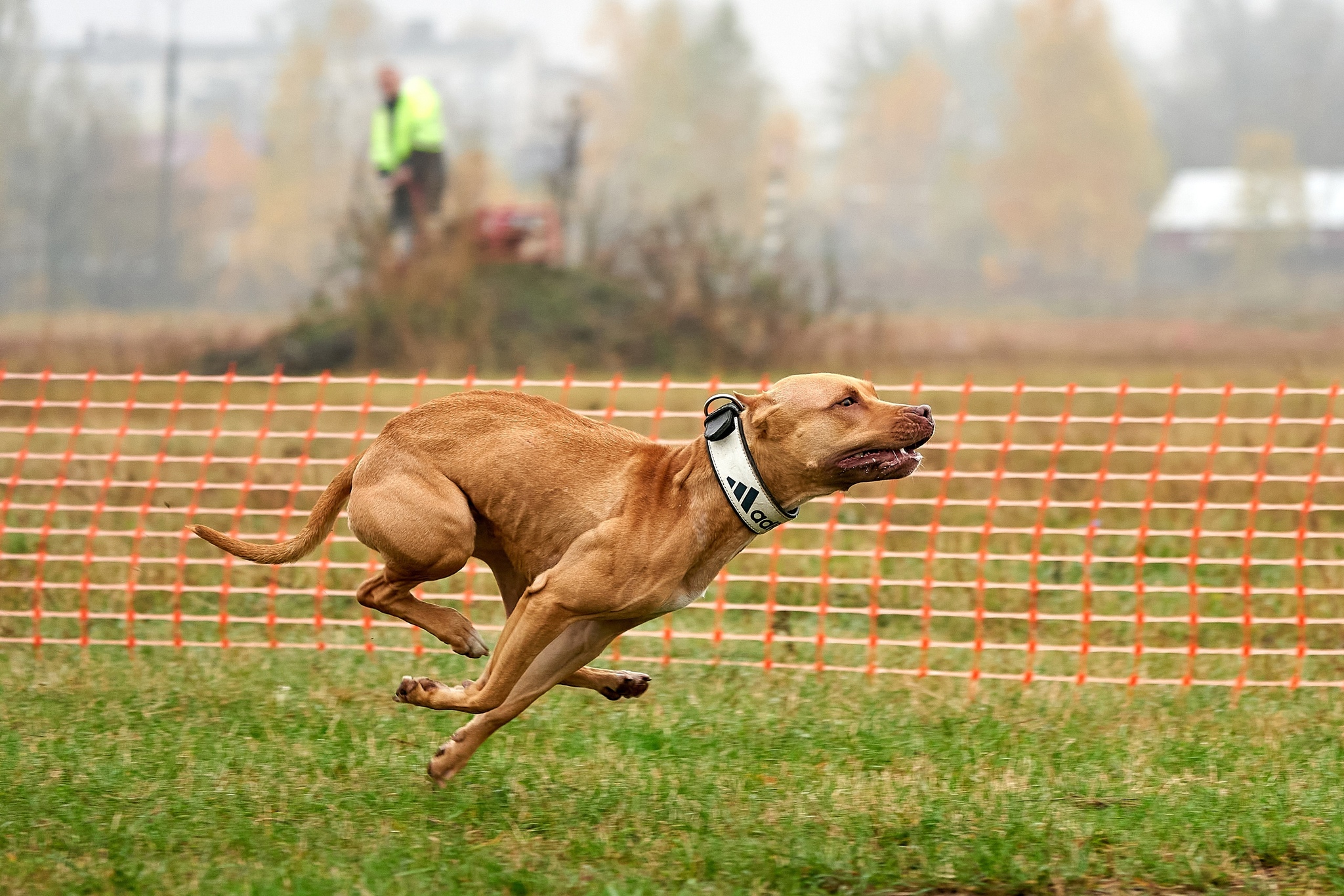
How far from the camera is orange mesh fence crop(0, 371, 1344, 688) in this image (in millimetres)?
7047

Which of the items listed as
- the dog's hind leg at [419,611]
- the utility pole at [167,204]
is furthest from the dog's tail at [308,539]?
the utility pole at [167,204]

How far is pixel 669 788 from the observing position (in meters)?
5.04

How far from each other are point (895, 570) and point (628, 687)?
136 inches

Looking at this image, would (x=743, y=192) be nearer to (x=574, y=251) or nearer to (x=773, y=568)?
(x=574, y=251)

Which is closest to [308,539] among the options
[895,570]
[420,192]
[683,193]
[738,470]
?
[738,470]

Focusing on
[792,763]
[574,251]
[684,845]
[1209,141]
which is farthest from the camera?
[1209,141]

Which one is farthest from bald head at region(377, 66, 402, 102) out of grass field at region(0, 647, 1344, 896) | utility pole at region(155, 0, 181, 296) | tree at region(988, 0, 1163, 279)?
tree at region(988, 0, 1163, 279)

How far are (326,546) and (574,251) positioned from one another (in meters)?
10.6

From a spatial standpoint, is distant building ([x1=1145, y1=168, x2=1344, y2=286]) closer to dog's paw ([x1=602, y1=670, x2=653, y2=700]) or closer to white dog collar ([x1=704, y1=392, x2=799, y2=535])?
dog's paw ([x1=602, y1=670, x2=653, y2=700])

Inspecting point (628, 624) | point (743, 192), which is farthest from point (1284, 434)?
point (743, 192)

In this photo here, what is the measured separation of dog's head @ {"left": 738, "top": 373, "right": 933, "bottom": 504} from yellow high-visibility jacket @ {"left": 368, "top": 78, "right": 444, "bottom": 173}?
11.3m

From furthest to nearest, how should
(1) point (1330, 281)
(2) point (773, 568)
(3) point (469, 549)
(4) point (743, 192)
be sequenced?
→ (4) point (743, 192), (1) point (1330, 281), (2) point (773, 568), (3) point (469, 549)

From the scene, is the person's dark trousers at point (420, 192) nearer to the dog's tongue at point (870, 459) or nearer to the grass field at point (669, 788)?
the grass field at point (669, 788)

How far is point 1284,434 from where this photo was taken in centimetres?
1183
